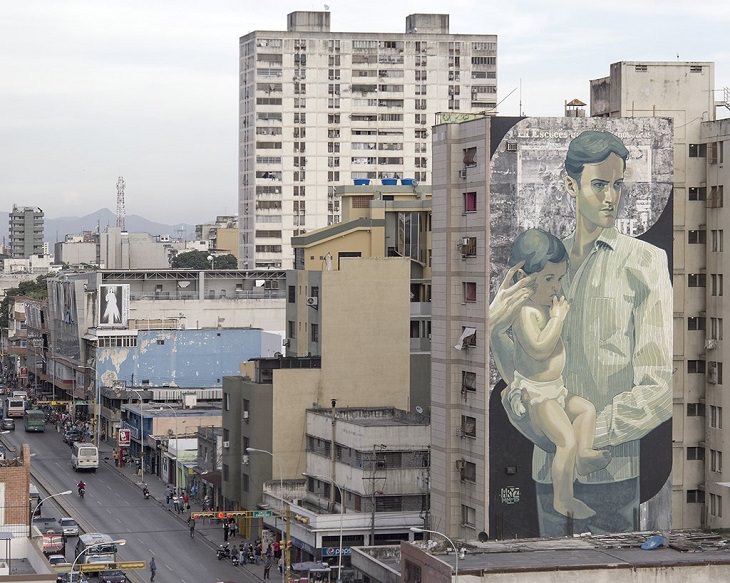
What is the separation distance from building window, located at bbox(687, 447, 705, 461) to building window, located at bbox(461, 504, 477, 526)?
44.2 ft

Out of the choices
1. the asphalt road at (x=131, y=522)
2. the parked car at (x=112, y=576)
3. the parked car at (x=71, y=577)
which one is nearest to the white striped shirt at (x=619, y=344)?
the asphalt road at (x=131, y=522)

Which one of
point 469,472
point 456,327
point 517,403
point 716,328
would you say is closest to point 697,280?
point 716,328

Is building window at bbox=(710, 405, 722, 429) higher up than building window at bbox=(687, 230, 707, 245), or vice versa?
building window at bbox=(687, 230, 707, 245)

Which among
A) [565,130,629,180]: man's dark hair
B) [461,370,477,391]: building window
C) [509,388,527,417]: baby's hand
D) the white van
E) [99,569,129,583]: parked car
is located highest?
[565,130,629,180]: man's dark hair

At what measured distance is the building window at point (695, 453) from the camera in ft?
331

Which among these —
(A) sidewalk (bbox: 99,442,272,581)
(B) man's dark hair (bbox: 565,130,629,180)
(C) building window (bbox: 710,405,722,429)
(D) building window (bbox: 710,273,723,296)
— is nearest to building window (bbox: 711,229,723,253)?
(D) building window (bbox: 710,273,723,296)

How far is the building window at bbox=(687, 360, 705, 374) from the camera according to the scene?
101m

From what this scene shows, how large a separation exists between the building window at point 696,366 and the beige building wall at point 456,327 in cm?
1319

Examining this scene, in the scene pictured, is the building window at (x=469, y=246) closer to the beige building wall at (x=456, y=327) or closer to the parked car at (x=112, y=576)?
the beige building wall at (x=456, y=327)

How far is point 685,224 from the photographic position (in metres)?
100

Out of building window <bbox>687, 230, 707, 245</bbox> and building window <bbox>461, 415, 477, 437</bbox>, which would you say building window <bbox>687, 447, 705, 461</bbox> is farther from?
building window <bbox>461, 415, 477, 437</bbox>

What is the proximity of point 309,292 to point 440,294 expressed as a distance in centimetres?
3129

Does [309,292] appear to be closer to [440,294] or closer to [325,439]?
[325,439]

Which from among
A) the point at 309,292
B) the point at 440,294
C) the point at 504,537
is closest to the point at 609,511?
the point at 504,537
